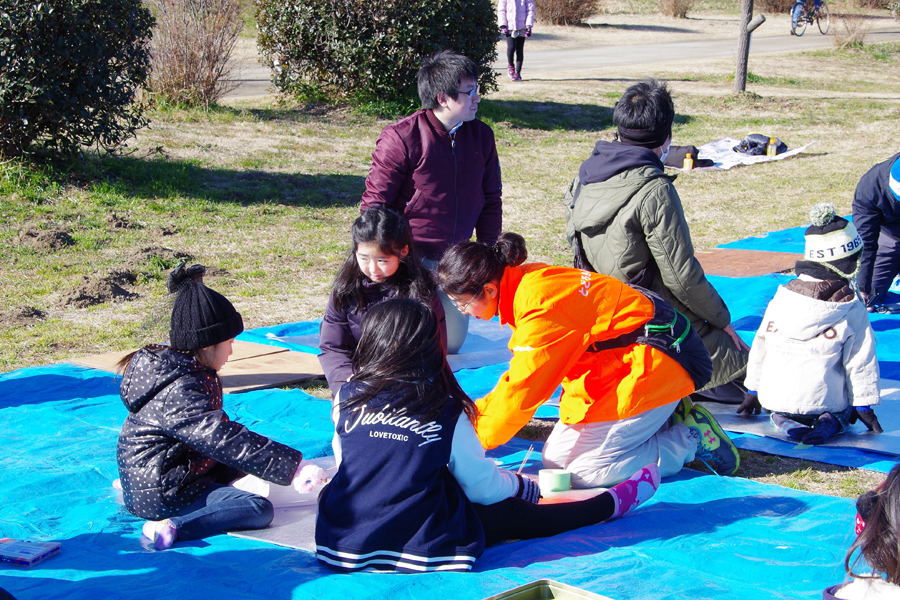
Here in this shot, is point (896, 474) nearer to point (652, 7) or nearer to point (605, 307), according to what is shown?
point (605, 307)

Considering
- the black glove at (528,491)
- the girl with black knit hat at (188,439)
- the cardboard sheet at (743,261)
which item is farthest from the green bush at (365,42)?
the black glove at (528,491)

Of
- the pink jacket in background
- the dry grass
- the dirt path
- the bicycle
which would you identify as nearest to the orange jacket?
A: the dirt path

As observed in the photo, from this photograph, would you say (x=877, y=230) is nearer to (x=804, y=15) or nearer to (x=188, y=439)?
(x=188, y=439)

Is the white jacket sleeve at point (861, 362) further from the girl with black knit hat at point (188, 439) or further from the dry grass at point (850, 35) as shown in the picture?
the dry grass at point (850, 35)

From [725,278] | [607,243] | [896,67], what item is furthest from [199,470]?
[896,67]

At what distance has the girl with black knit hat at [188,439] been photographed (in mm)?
2703

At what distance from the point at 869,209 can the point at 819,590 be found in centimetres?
393

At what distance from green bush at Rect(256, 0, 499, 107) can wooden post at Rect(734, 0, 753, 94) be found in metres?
4.74

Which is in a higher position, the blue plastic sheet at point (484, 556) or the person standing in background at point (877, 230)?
the person standing in background at point (877, 230)

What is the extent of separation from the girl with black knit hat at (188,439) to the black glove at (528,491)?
0.77 metres

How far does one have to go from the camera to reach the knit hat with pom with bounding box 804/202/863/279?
3842mm

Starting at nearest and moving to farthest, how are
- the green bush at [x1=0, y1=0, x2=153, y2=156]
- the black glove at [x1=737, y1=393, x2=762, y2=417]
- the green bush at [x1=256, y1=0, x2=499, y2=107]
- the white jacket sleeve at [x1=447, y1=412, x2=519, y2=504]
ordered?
1. the white jacket sleeve at [x1=447, y1=412, x2=519, y2=504]
2. the black glove at [x1=737, y1=393, x2=762, y2=417]
3. the green bush at [x1=0, y1=0, x2=153, y2=156]
4. the green bush at [x1=256, y1=0, x2=499, y2=107]

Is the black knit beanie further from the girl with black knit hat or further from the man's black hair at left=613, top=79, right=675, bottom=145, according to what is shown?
the man's black hair at left=613, top=79, right=675, bottom=145

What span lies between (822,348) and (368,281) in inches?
79.8
